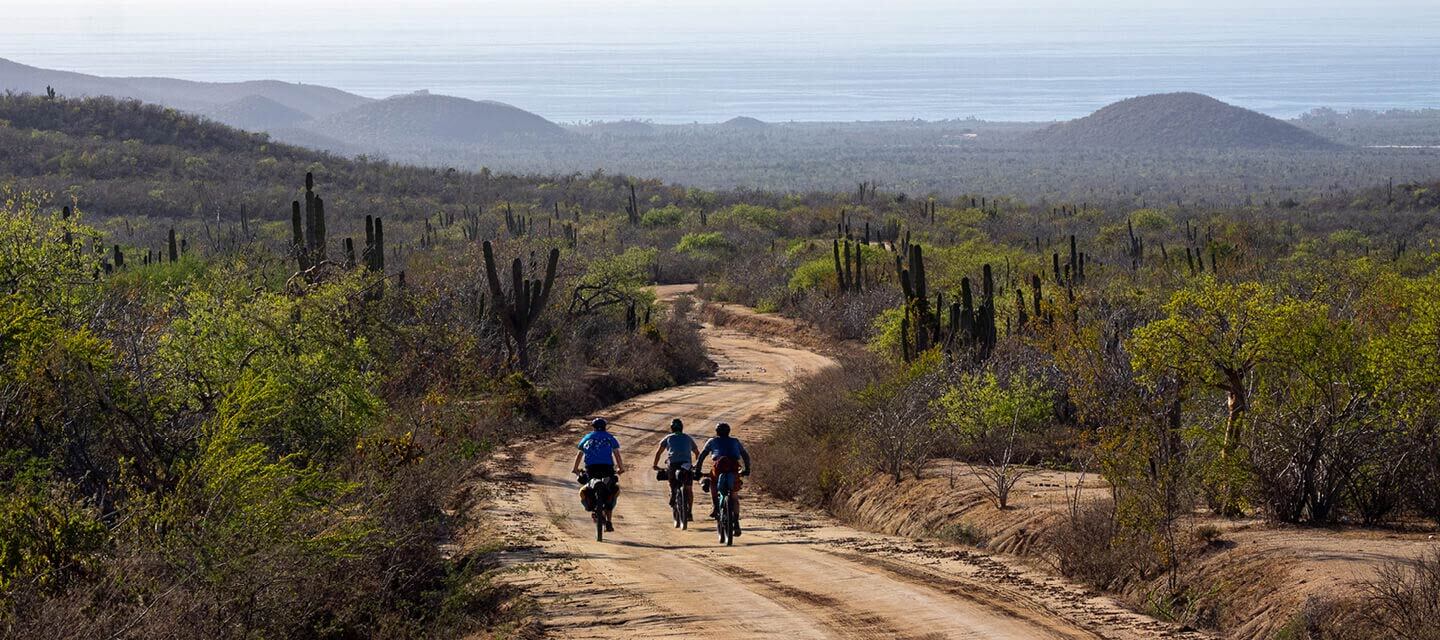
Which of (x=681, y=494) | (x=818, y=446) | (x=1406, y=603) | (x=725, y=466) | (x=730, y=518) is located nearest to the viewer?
(x=1406, y=603)

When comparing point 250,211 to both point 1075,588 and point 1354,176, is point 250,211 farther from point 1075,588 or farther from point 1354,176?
point 1354,176

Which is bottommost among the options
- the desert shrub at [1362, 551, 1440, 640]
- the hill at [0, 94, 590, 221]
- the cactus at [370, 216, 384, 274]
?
the desert shrub at [1362, 551, 1440, 640]

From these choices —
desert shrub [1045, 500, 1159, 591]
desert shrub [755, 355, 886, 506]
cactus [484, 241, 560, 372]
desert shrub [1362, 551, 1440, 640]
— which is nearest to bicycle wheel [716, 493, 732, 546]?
desert shrub [1045, 500, 1159, 591]

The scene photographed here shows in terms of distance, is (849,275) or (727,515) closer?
(727,515)

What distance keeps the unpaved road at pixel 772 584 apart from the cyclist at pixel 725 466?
564 millimetres

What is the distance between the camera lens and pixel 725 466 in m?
17.3

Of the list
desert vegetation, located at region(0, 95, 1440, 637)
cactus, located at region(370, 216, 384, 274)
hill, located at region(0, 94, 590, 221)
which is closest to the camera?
desert vegetation, located at region(0, 95, 1440, 637)

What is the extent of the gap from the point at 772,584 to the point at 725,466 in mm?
3471

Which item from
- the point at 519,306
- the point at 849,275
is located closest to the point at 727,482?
the point at 519,306

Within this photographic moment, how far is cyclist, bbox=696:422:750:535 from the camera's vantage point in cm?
1720

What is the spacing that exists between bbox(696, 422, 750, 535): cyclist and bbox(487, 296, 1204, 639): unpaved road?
56cm

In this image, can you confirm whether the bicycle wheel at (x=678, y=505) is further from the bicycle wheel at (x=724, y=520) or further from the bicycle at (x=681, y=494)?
the bicycle wheel at (x=724, y=520)

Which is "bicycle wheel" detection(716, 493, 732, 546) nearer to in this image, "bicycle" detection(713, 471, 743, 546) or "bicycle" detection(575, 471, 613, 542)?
"bicycle" detection(713, 471, 743, 546)

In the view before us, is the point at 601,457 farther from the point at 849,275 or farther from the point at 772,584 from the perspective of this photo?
the point at 849,275
